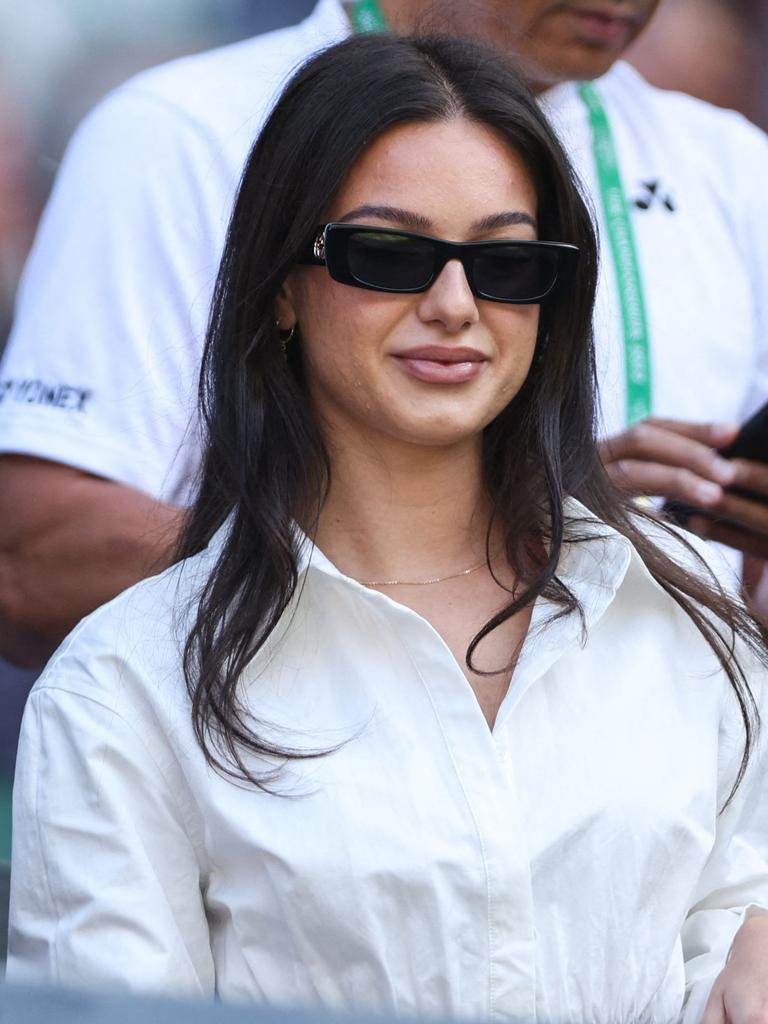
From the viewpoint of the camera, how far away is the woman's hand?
1589mm

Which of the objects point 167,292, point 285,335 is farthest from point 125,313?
point 285,335

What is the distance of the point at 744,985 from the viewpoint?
162 centimetres

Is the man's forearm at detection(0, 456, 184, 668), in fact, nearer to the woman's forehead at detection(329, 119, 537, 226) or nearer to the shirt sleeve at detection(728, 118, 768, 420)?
the woman's forehead at detection(329, 119, 537, 226)

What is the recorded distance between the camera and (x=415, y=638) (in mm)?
1761

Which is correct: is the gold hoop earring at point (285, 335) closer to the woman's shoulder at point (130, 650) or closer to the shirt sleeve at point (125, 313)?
the woman's shoulder at point (130, 650)

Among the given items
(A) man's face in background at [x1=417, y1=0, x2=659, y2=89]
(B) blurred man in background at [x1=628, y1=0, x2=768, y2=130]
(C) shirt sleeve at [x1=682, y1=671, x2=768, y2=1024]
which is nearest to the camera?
(C) shirt sleeve at [x1=682, y1=671, x2=768, y2=1024]

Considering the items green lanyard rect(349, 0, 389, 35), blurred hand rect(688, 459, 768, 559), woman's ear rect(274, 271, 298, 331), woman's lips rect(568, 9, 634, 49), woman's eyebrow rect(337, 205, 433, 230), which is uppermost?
woman's lips rect(568, 9, 634, 49)

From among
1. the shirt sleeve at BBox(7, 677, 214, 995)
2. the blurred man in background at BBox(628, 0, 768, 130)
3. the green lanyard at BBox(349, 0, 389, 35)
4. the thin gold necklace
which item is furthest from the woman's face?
the blurred man in background at BBox(628, 0, 768, 130)

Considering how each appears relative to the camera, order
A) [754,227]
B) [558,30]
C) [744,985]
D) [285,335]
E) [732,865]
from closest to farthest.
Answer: [744,985] < [732,865] < [285,335] < [558,30] < [754,227]

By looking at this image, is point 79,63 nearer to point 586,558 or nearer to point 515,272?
point 515,272

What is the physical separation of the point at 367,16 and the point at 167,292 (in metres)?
0.62

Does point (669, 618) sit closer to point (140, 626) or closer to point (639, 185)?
point (140, 626)

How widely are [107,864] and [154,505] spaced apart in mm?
822

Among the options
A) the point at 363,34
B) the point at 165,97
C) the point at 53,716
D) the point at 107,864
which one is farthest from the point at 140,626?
the point at 165,97
